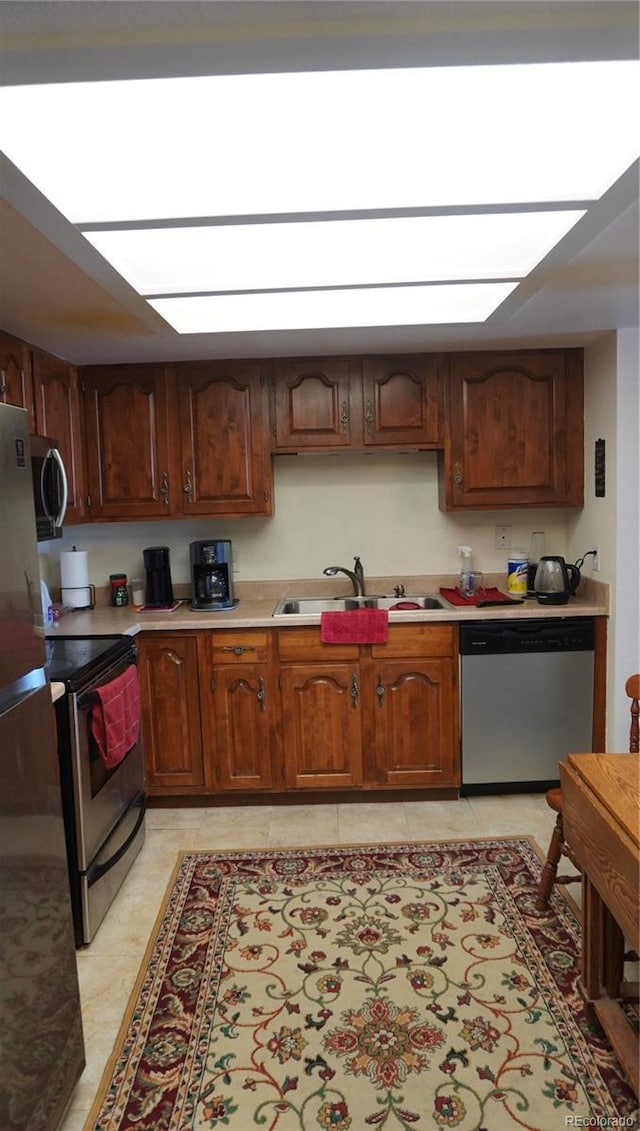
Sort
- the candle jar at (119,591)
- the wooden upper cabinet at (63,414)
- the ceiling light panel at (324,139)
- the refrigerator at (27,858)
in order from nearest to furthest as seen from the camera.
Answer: the ceiling light panel at (324,139)
the refrigerator at (27,858)
the wooden upper cabinet at (63,414)
the candle jar at (119,591)

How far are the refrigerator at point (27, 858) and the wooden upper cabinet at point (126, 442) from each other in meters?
1.85

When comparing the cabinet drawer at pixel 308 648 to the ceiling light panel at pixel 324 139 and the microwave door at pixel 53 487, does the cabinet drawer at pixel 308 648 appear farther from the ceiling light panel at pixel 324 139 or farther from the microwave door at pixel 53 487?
the ceiling light panel at pixel 324 139

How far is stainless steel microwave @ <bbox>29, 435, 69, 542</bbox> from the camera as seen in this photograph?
239cm

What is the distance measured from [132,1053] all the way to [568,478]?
298cm

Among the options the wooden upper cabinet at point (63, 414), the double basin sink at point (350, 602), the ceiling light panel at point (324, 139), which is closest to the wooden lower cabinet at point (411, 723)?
the double basin sink at point (350, 602)

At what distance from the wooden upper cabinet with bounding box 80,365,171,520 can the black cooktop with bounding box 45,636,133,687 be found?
82cm

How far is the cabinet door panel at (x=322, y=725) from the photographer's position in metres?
3.24

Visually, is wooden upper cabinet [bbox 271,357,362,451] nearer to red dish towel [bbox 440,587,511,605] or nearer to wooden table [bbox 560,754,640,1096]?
red dish towel [bbox 440,587,511,605]

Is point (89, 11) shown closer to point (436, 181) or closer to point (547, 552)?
point (436, 181)

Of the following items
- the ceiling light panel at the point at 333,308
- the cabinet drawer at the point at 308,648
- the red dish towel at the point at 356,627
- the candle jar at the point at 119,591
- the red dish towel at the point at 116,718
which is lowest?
the red dish towel at the point at 116,718

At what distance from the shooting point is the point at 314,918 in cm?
241

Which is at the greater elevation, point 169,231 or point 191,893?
point 169,231

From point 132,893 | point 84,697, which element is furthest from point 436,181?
point 132,893

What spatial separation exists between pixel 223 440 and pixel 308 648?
1.13m
